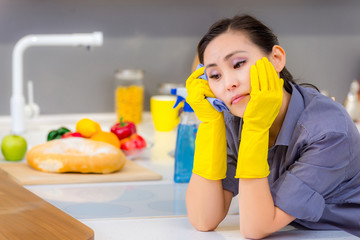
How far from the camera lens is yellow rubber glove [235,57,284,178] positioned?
969 mm

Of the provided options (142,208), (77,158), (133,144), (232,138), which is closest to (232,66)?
(232,138)

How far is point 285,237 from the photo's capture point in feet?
3.31

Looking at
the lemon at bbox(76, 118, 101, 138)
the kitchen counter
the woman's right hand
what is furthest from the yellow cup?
the woman's right hand

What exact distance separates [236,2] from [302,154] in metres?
1.53

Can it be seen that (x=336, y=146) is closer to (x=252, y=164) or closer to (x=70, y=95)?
(x=252, y=164)

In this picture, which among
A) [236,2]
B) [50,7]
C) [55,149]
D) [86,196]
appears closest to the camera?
[86,196]

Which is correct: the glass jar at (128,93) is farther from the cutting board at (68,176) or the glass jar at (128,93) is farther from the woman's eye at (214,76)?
the woman's eye at (214,76)

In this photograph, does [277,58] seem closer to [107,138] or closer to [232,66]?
[232,66]

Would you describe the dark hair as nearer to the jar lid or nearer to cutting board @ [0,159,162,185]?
cutting board @ [0,159,162,185]

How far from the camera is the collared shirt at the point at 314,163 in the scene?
101 centimetres

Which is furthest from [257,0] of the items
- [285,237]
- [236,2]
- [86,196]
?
[285,237]

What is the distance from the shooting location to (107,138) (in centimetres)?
171

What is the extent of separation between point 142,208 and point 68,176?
32 cm

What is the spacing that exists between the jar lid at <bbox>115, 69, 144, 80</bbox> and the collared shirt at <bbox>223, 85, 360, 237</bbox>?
43.2 inches
